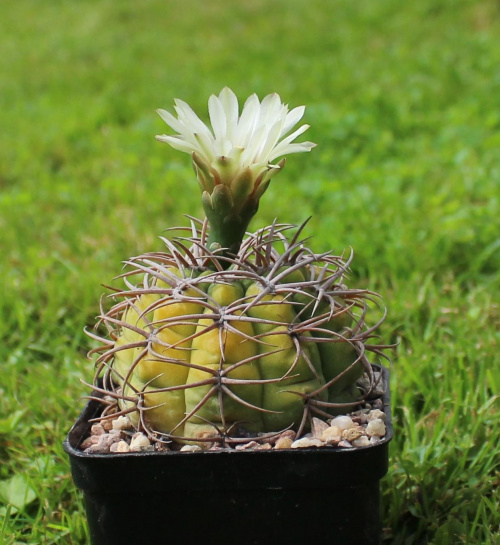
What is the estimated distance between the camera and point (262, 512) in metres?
1.32

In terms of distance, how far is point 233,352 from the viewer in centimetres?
130

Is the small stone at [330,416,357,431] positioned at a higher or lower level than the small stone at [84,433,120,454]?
higher

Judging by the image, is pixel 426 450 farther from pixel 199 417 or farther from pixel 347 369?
pixel 199 417

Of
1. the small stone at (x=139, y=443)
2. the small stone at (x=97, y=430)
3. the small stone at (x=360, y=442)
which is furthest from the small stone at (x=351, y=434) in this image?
the small stone at (x=97, y=430)

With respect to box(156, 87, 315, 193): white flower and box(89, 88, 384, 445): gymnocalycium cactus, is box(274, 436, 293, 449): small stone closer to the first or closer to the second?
box(89, 88, 384, 445): gymnocalycium cactus

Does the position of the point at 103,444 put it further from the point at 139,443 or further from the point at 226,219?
the point at 226,219

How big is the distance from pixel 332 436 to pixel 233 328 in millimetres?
229

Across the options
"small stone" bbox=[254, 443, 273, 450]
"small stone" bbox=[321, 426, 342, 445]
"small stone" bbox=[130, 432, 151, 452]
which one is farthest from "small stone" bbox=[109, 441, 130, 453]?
"small stone" bbox=[321, 426, 342, 445]

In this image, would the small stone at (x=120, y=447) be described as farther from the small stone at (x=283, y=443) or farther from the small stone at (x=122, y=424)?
the small stone at (x=283, y=443)

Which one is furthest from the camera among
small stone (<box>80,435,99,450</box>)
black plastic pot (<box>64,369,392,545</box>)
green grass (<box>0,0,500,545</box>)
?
green grass (<box>0,0,500,545</box>)

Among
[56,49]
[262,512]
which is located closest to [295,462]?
[262,512]

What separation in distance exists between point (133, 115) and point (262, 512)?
412 cm

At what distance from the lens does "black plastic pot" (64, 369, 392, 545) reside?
1273 millimetres

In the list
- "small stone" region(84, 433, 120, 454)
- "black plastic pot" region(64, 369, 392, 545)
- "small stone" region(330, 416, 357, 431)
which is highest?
"small stone" region(330, 416, 357, 431)
